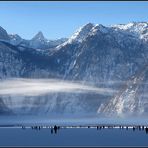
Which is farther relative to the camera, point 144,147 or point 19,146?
point 19,146

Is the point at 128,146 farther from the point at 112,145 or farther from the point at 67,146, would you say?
the point at 67,146

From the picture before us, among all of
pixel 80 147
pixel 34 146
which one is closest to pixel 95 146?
pixel 80 147

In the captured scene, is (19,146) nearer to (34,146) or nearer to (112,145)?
(34,146)

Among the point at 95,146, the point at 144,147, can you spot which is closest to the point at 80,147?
the point at 95,146

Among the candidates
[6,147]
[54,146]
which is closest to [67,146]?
[54,146]

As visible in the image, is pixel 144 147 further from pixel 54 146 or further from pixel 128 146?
pixel 54 146

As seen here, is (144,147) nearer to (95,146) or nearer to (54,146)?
(95,146)
